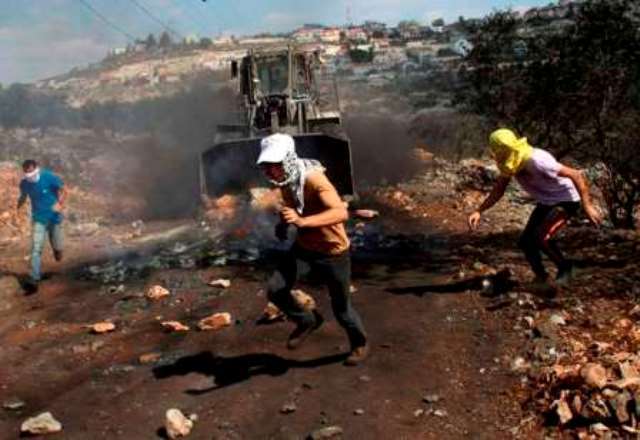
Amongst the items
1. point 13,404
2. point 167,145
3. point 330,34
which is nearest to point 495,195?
point 13,404

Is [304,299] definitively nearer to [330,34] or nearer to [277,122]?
[277,122]

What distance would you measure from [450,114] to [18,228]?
1328cm

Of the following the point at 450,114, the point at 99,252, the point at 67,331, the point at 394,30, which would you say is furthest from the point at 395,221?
the point at 394,30

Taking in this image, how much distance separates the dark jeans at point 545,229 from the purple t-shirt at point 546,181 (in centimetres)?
6

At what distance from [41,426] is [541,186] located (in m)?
4.04

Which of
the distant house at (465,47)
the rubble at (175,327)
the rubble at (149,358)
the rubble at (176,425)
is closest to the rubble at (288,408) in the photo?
the rubble at (176,425)

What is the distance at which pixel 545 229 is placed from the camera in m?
6.04

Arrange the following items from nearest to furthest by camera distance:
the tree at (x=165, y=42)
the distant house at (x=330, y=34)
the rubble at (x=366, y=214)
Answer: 1. the rubble at (x=366, y=214)
2. the tree at (x=165, y=42)
3. the distant house at (x=330, y=34)

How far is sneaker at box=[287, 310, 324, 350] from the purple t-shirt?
2.00 metres

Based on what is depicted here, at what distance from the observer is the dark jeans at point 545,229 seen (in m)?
6.00

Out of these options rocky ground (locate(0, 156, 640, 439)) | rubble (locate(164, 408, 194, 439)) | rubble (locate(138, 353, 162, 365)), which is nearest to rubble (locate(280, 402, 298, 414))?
rocky ground (locate(0, 156, 640, 439))

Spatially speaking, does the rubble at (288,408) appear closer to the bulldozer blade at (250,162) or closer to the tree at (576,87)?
the tree at (576,87)

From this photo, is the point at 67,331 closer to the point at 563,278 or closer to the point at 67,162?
the point at 563,278

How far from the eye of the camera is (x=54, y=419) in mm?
4848
